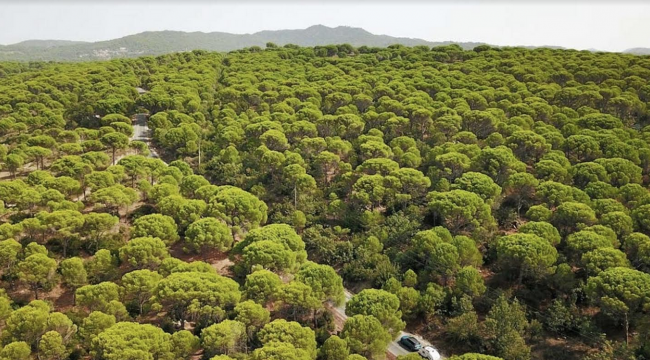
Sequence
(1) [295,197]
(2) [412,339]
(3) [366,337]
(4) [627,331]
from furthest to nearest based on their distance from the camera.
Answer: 1. (1) [295,197]
2. (2) [412,339]
3. (4) [627,331]
4. (3) [366,337]

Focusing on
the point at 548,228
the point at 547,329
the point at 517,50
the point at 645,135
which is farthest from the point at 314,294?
the point at 517,50

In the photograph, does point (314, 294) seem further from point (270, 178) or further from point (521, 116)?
point (521, 116)

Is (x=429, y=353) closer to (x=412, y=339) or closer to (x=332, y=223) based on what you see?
(x=412, y=339)

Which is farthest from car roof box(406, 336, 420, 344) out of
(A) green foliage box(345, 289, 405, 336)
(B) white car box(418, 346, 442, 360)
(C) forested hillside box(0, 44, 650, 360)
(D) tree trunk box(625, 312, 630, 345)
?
(D) tree trunk box(625, 312, 630, 345)

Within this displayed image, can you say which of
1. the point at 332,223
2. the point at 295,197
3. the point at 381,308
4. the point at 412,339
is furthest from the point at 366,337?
the point at 295,197

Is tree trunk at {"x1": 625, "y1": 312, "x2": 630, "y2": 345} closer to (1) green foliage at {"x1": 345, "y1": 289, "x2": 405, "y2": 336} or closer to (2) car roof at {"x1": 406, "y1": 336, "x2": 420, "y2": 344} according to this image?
(2) car roof at {"x1": 406, "y1": 336, "x2": 420, "y2": 344}

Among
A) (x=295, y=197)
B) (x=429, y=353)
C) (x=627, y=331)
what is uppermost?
(x=295, y=197)

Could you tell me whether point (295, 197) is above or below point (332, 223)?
above
